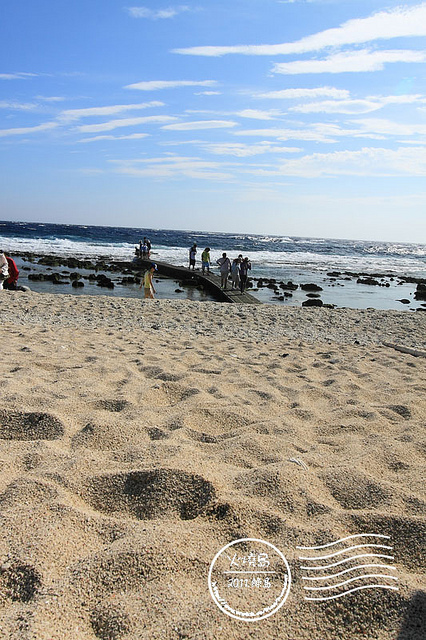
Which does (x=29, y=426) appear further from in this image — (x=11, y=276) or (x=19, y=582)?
(x=11, y=276)

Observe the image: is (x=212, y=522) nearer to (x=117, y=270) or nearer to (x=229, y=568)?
(x=229, y=568)

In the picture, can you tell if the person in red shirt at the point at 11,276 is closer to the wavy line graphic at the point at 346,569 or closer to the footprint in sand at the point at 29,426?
the footprint in sand at the point at 29,426

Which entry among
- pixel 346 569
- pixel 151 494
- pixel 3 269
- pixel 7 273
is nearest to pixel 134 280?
pixel 7 273

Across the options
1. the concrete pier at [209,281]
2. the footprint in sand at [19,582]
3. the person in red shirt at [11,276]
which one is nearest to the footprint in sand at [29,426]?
the footprint in sand at [19,582]

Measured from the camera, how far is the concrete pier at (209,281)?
16.3m

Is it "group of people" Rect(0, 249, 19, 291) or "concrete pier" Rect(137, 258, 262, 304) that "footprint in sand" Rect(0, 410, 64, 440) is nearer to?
"group of people" Rect(0, 249, 19, 291)

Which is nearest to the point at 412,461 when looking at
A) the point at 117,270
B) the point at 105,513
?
the point at 105,513

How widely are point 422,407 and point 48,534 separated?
3.40 meters

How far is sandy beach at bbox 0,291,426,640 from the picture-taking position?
5.60ft

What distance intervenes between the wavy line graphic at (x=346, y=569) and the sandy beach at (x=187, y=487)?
1.3 inches

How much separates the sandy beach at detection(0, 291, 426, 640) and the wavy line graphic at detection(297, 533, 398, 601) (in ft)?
0.11

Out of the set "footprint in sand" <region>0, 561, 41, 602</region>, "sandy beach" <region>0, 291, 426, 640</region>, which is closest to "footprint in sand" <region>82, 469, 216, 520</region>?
"sandy beach" <region>0, 291, 426, 640</region>

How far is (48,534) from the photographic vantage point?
205 centimetres

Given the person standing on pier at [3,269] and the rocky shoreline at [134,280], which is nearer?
the person standing on pier at [3,269]
